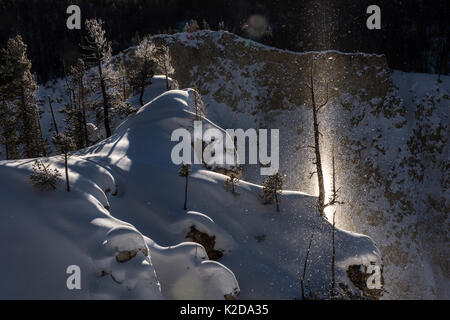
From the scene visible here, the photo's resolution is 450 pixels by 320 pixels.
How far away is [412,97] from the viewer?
1975 inches

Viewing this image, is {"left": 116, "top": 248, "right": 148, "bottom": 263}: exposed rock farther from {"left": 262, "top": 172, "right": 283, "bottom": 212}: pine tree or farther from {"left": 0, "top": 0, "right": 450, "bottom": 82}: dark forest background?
{"left": 0, "top": 0, "right": 450, "bottom": 82}: dark forest background

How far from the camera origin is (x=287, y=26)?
8669 cm

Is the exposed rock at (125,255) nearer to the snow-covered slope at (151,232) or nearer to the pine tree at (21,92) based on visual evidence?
the snow-covered slope at (151,232)

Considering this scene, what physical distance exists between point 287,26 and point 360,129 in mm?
50664

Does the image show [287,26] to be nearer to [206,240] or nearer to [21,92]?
[21,92]

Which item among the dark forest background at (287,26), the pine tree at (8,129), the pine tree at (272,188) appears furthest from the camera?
the dark forest background at (287,26)

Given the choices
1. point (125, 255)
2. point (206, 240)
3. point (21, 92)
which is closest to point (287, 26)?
point (21, 92)

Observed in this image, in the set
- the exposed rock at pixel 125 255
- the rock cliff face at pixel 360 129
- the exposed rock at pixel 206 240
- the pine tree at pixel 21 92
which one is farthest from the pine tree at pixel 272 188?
the rock cliff face at pixel 360 129

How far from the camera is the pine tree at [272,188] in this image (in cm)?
1745

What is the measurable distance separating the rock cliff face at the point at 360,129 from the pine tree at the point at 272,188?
72.6ft

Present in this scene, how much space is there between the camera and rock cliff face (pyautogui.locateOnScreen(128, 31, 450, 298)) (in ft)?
129

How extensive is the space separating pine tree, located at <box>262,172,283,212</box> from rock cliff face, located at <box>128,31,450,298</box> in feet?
72.6

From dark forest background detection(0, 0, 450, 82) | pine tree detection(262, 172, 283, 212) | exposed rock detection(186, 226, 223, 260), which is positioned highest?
dark forest background detection(0, 0, 450, 82)

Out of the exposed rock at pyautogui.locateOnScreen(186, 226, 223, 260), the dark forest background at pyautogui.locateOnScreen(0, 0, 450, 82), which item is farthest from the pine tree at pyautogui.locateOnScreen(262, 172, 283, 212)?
the dark forest background at pyautogui.locateOnScreen(0, 0, 450, 82)
